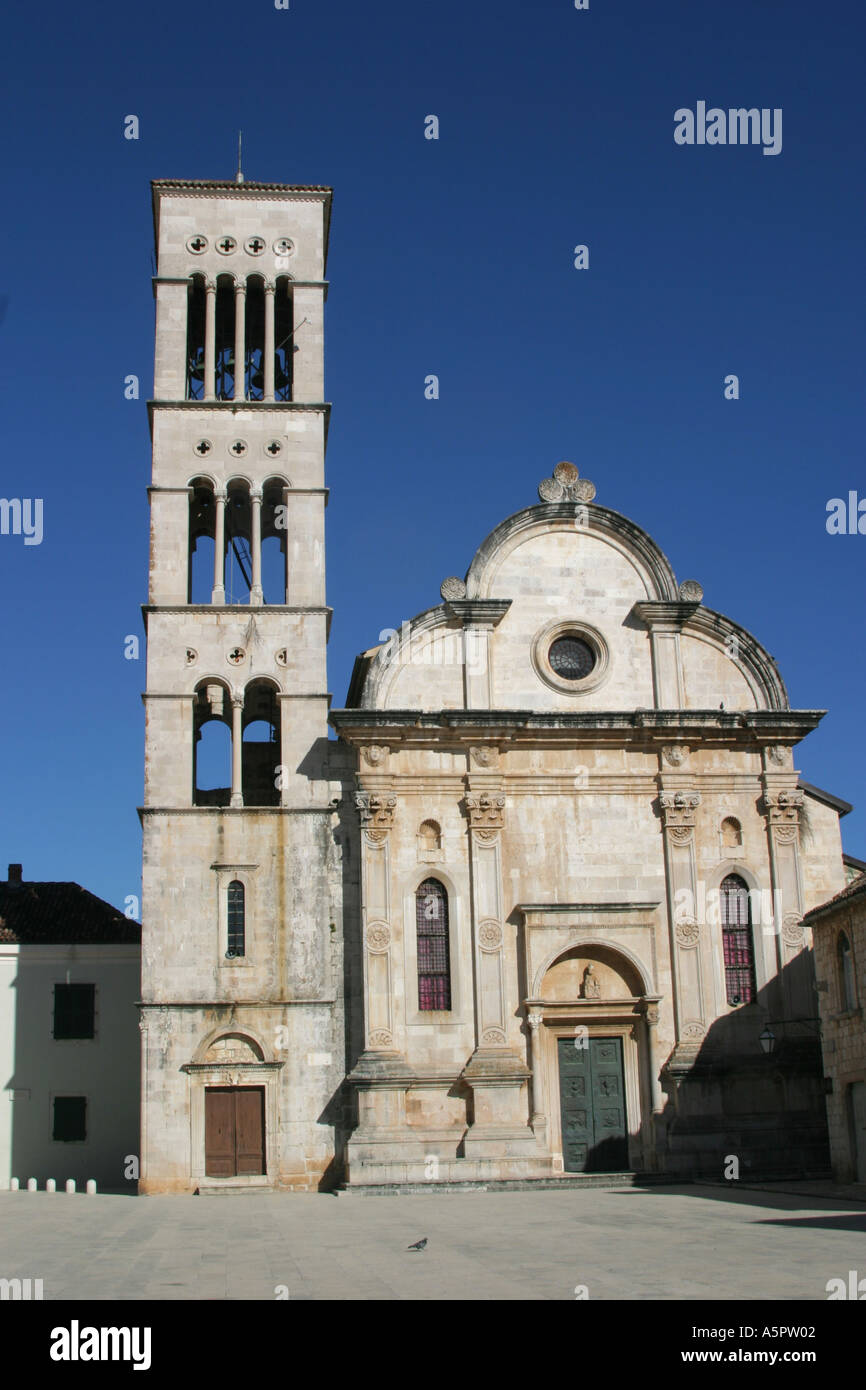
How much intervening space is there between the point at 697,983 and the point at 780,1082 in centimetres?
281

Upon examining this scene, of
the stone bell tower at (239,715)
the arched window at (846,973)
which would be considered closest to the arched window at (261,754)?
the stone bell tower at (239,715)

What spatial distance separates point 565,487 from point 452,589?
4025mm

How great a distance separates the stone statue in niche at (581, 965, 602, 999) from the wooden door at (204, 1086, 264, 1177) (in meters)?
7.52

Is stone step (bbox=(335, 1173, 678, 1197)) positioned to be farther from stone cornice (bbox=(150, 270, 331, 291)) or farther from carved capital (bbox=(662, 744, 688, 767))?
stone cornice (bbox=(150, 270, 331, 291))

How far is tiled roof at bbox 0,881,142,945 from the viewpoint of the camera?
3991 cm

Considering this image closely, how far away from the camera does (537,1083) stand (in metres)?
31.5

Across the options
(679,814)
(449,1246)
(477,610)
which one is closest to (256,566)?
(477,610)

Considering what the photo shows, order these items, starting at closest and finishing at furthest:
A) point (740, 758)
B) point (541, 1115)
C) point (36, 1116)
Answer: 1. point (541, 1115)
2. point (740, 758)
3. point (36, 1116)

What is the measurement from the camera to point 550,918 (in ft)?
106

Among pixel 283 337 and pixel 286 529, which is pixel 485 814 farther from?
pixel 283 337

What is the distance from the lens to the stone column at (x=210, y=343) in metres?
35.7

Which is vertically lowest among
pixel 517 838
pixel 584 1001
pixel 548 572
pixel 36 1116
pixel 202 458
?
pixel 36 1116
